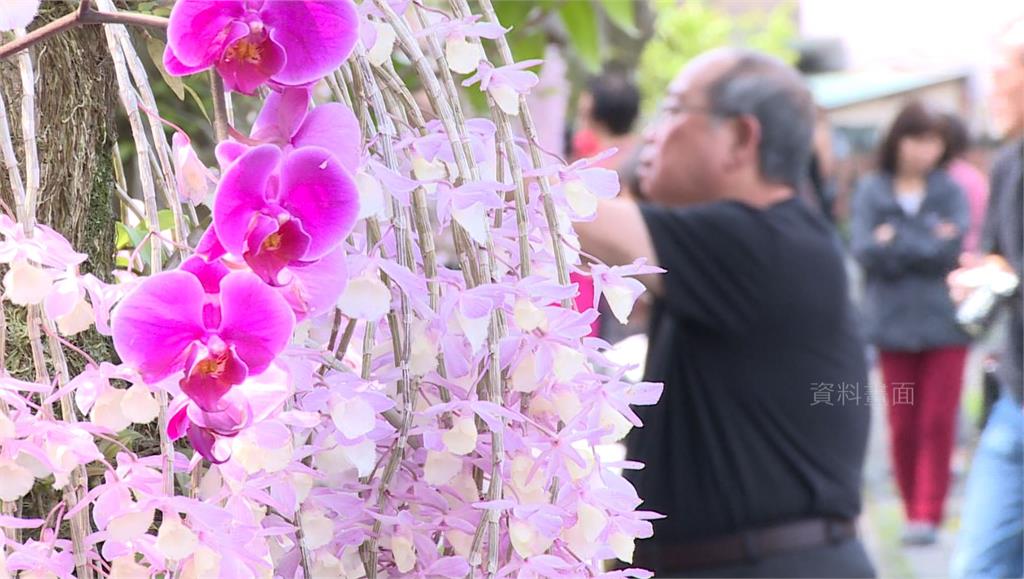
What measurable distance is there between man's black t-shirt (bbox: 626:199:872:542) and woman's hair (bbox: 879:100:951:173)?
317 centimetres

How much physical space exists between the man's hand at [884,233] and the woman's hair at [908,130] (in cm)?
25

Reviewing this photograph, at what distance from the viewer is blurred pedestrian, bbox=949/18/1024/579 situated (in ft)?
9.86

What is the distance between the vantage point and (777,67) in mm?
2453

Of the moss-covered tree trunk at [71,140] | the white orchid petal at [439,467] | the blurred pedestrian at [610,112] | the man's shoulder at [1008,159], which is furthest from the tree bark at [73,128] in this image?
the blurred pedestrian at [610,112]

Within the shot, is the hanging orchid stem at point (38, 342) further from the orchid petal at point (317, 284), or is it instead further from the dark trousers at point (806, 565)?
the dark trousers at point (806, 565)

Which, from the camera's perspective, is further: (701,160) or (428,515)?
(701,160)

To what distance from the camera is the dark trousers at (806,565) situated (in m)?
2.14

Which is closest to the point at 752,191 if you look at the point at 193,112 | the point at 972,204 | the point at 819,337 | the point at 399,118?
the point at 819,337

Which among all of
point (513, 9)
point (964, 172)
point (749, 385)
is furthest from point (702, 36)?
point (513, 9)

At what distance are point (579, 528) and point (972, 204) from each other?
5.44 meters

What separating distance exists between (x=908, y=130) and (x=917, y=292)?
667 mm

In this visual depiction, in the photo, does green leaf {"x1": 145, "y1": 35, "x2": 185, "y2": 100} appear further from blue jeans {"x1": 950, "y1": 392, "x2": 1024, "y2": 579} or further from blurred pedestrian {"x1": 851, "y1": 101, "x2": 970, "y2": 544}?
blurred pedestrian {"x1": 851, "y1": 101, "x2": 970, "y2": 544}

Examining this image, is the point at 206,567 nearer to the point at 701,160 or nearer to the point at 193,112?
the point at 193,112

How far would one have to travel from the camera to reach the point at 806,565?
7.05ft
